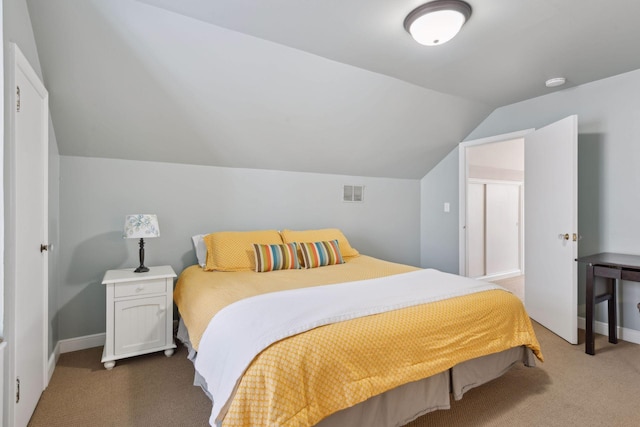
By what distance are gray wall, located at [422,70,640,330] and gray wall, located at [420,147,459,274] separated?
120cm

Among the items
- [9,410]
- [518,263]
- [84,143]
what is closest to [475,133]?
[518,263]

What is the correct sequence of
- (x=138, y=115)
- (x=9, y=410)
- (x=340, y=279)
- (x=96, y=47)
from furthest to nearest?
1. (x=138, y=115)
2. (x=340, y=279)
3. (x=96, y=47)
4. (x=9, y=410)

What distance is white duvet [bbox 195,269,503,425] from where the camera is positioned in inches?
54.4

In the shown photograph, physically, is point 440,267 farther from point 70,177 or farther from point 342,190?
point 70,177

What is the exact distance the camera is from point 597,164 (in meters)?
3.04

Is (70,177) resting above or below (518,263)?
above

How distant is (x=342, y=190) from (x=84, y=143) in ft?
8.19

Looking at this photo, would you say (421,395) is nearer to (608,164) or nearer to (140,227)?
(140,227)

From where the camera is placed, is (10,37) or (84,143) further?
(84,143)

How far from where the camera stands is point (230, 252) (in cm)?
275

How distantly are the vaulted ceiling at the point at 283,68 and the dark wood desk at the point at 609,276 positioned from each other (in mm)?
1545

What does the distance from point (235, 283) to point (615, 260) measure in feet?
9.32

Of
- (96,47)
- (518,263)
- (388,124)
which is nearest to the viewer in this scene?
(96,47)

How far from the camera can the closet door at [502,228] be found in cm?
494
